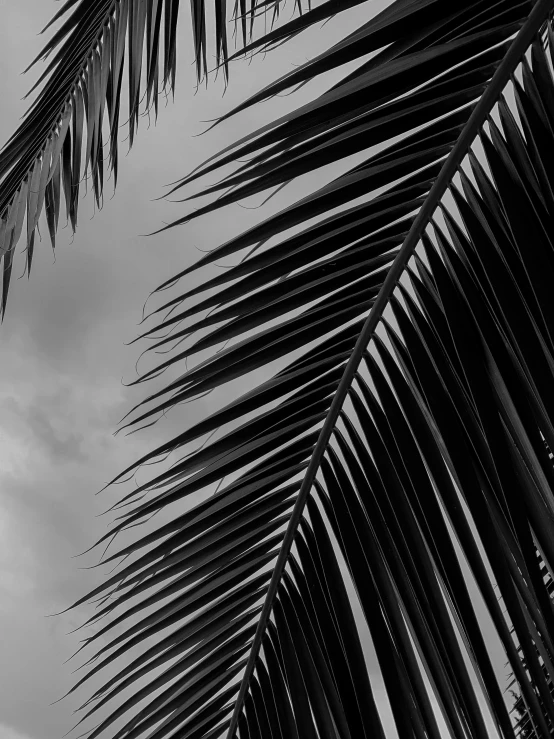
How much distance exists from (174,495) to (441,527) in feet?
1.06

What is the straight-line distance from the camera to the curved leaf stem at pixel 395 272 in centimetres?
68

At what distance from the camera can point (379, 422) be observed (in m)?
0.83

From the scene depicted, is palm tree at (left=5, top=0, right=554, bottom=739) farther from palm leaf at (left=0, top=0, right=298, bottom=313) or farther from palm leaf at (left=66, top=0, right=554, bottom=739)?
palm leaf at (left=0, top=0, right=298, bottom=313)

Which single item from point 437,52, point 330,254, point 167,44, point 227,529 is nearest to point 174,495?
point 227,529

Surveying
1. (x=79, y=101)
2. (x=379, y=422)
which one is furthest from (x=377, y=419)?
(x=79, y=101)

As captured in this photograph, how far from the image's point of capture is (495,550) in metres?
0.71

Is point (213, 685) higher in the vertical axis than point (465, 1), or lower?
lower

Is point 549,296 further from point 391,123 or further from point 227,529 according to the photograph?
point 227,529

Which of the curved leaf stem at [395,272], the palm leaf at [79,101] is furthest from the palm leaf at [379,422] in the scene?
the palm leaf at [79,101]

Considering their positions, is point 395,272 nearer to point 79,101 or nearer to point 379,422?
point 379,422

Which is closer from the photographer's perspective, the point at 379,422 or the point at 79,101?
the point at 379,422

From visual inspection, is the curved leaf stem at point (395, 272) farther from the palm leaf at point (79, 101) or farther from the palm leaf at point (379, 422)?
the palm leaf at point (79, 101)

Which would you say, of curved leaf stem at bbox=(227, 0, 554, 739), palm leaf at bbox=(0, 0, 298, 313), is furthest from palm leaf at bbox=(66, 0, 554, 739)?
palm leaf at bbox=(0, 0, 298, 313)

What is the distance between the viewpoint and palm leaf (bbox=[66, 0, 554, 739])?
2.27ft
